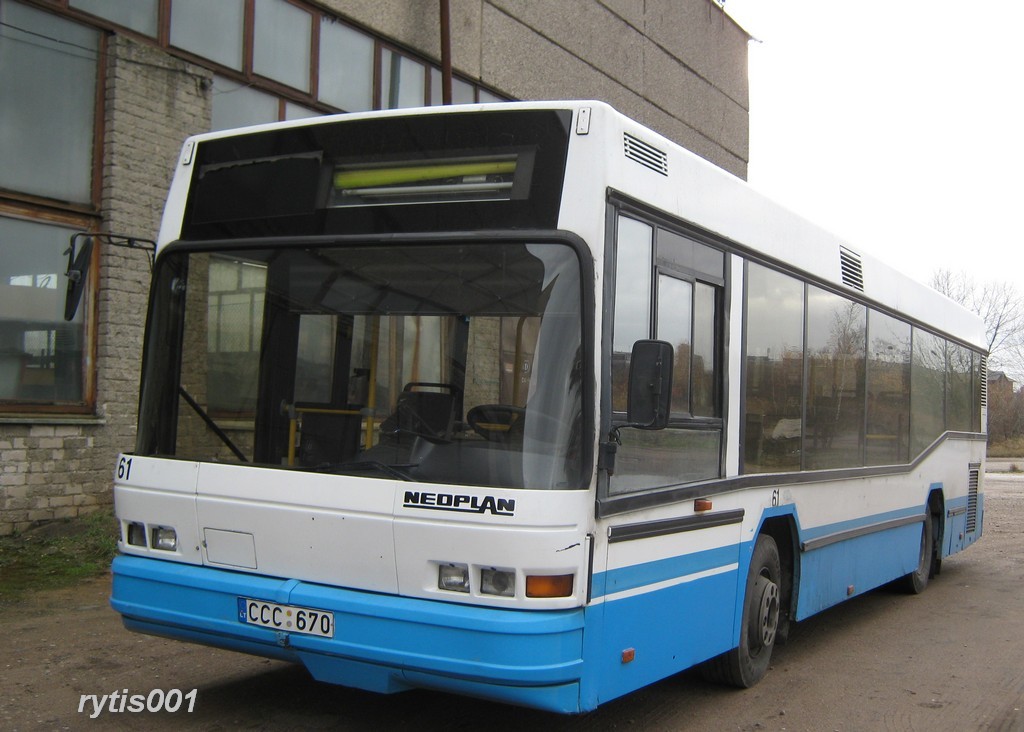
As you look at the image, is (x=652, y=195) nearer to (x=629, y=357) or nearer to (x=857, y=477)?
(x=629, y=357)

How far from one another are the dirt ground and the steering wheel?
1736 millimetres

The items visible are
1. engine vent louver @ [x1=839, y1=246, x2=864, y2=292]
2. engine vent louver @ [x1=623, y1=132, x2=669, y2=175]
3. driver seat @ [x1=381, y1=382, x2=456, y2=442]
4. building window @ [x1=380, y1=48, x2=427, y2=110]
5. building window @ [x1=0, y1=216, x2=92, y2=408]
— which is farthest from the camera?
building window @ [x1=380, y1=48, x2=427, y2=110]

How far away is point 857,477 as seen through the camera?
8352mm

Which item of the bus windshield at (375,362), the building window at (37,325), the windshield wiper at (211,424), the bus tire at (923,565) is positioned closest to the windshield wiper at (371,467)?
the bus windshield at (375,362)

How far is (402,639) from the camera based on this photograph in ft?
15.1

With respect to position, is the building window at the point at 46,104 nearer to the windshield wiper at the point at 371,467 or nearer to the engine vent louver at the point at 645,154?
the windshield wiper at the point at 371,467

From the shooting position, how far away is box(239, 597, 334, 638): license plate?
4.77 meters

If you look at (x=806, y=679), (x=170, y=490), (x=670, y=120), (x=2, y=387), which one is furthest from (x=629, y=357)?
(x=670, y=120)

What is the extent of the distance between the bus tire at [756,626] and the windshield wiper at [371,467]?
2487mm

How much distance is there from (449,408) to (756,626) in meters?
2.80

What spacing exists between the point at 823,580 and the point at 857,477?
0.98 m

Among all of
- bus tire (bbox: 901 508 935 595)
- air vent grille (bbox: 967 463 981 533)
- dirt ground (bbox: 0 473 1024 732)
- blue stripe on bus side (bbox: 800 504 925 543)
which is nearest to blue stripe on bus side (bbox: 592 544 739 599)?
dirt ground (bbox: 0 473 1024 732)

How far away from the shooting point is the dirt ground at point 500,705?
5730 millimetres

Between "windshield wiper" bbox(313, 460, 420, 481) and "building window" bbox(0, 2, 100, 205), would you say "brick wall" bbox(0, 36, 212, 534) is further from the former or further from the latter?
"windshield wiper" bbox(313, 460, 420, 481)
